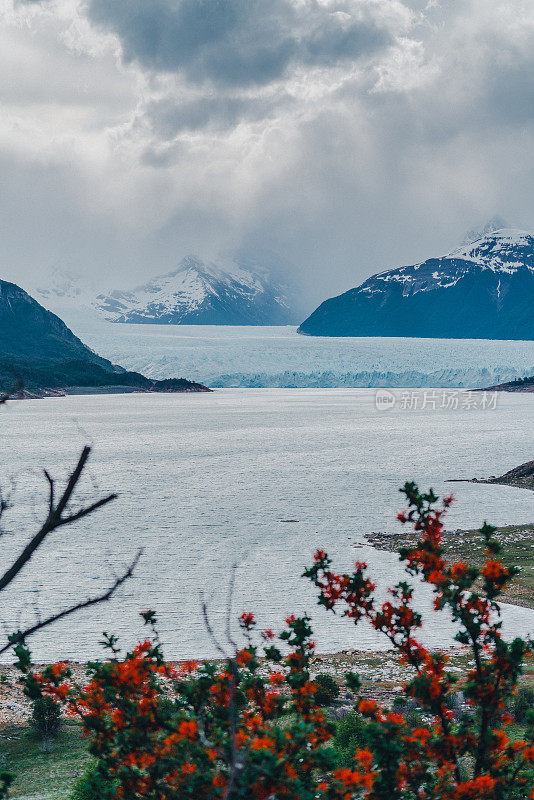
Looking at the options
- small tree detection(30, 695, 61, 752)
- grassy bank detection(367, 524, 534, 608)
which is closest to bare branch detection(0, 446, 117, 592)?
small tree detection(30, 695, 61, 752)

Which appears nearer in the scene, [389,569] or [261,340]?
[389,569]

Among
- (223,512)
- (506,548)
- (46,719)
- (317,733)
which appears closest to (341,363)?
(223,512)

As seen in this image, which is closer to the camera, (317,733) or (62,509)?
(62,509)

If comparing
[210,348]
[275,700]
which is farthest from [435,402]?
[275,700]

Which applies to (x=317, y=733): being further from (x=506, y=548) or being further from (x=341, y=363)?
(x=341, y=363)

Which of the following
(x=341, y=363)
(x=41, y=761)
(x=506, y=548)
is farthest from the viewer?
(x=341, y=363)

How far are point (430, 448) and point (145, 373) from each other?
10704 centimetres

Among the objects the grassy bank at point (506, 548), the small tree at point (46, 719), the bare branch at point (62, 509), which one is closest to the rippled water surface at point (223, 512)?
the bare branch at point (62, 509)

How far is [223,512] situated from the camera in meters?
43.6

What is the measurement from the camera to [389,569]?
2927 centimetres

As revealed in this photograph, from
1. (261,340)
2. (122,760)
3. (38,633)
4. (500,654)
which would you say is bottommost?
(38,633)

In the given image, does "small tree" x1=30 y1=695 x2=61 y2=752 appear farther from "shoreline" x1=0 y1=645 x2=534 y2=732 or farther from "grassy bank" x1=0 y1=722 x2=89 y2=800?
"shoreline" x1=0 y1=645 x2=534 y2=732

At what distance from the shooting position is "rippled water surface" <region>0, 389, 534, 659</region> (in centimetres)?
2327

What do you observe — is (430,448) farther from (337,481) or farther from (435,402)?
(435,402)
